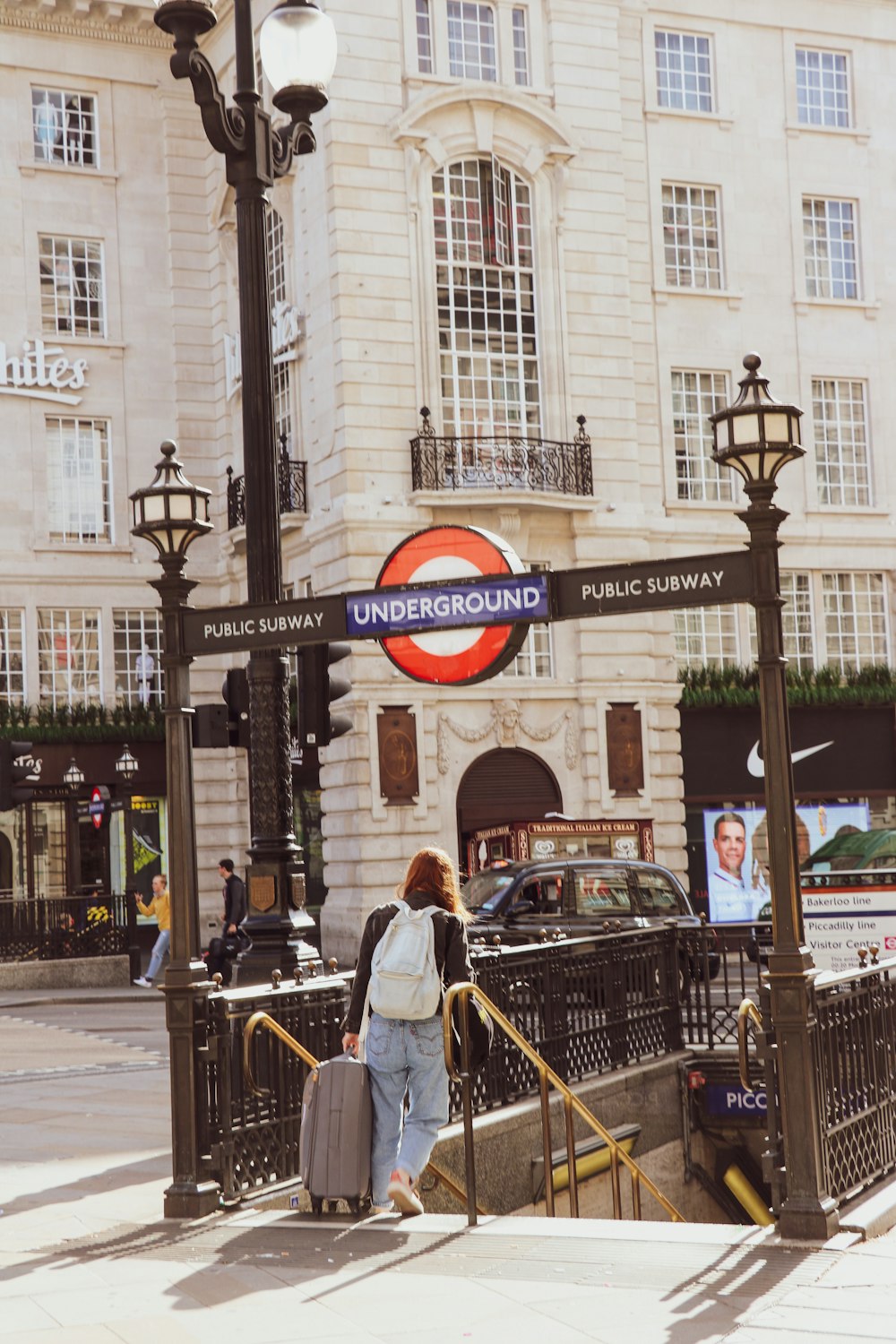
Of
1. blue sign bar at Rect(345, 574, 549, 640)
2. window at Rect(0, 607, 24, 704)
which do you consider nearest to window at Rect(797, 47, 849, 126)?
window at Rect(0, 607, 24, 704)

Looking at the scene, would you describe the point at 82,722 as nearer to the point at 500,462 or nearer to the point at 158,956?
the point at 158,956

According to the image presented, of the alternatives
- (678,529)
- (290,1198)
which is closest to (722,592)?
(290,1198)

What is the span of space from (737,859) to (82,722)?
467 inches

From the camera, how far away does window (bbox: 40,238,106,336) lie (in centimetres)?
3222

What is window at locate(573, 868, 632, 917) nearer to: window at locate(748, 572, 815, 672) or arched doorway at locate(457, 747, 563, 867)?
arched doorway at locate(457, 747, 563, 867)

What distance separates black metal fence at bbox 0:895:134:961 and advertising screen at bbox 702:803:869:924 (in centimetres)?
988

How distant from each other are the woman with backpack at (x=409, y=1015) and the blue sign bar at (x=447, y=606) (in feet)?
3.57

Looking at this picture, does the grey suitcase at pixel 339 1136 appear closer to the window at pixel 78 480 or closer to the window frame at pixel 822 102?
the window at pixel 78 480

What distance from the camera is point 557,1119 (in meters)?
12.5

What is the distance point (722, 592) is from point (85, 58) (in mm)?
28598

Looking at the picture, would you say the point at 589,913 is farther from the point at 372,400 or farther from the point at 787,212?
the point at 787,212

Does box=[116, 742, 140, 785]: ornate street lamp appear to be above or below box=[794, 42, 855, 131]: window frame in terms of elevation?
below

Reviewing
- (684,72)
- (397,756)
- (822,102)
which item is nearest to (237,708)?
(397,756)

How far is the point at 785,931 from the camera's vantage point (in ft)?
24.6
